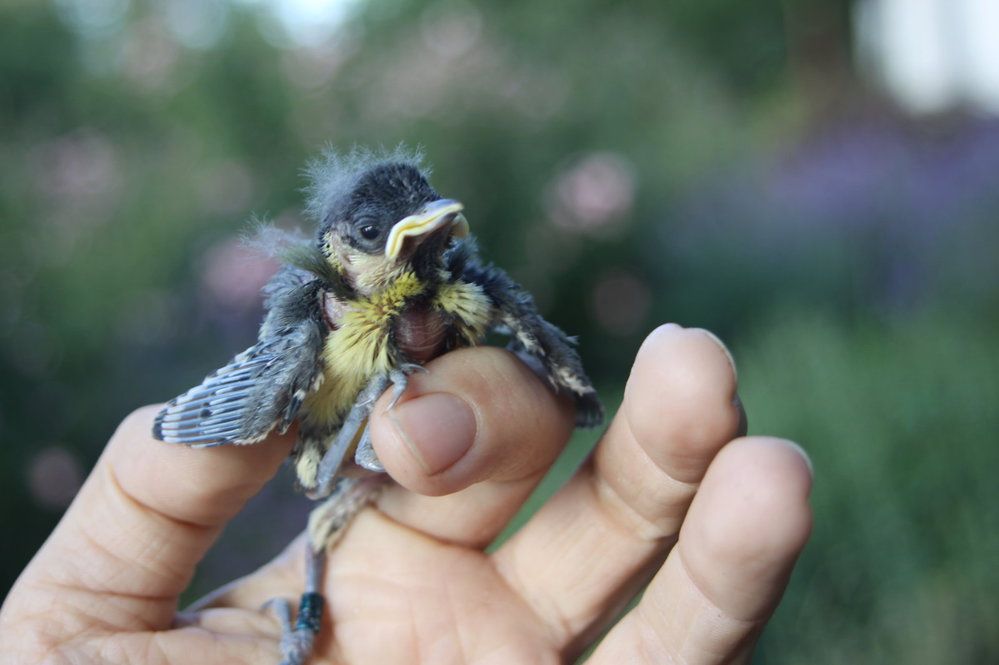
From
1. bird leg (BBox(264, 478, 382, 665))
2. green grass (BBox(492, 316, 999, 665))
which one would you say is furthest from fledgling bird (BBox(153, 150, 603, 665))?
green grass (BBox(492, 316, 999, 665))

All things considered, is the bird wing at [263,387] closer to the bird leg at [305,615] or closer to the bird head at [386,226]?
the bird head at [386,226]

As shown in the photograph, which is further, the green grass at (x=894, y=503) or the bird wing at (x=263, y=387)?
the green grass at (x=894, y=503)

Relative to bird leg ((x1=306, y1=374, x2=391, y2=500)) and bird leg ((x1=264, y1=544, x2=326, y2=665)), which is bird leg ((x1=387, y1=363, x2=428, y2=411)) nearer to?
bird leg ((x1=306, y1=374, x2=391, y2=500))

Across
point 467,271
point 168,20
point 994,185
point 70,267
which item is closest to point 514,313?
point 467,271

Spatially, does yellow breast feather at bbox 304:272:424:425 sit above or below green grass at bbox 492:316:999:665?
above

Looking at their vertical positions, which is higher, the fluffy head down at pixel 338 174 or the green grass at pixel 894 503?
the fluffy head down at pixel 338 174

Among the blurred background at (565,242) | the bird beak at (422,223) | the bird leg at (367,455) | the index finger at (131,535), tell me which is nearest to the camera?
the bird beak at (422,223)

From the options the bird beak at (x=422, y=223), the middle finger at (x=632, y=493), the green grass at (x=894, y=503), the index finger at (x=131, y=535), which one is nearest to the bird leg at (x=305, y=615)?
the index finger at (x=131, y=535)

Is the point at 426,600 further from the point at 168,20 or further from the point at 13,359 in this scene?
the point at 168,20
